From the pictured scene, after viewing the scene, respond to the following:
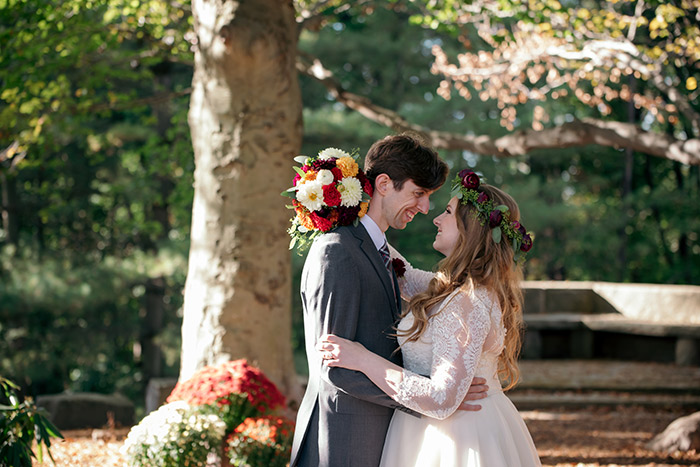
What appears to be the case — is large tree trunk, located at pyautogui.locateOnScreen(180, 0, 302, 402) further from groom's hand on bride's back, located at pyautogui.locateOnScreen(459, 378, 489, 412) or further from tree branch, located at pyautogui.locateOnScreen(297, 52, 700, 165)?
groom's hand on bride's back, located at pyautogui.locateOnScreen(459, 378, 489, 412)

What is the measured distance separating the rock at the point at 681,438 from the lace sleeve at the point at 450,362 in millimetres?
4172

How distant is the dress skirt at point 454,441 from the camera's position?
2779 millimetres

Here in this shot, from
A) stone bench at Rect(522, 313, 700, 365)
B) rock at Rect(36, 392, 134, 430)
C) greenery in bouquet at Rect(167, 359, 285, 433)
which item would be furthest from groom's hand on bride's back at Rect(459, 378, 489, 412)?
stone bench at Rect(522, 313, 700, 365)

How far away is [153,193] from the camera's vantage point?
608 inches

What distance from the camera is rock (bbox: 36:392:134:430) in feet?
25.1

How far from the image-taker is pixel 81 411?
7.77 meters

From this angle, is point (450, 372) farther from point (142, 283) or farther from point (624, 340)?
point (142, 283)

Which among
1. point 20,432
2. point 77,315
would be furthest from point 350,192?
point 77,315

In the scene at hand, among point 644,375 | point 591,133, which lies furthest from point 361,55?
point 591,133

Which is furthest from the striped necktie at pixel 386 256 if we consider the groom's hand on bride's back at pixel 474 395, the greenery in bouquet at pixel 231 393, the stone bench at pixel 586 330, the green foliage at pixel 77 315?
the green foliage at pixel 77 315

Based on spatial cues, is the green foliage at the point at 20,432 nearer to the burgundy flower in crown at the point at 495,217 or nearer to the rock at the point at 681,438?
the burgundy flower in crown at the point at 495,217

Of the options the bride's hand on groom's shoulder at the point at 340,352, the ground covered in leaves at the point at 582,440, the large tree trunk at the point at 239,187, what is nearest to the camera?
the bride's hand on groom's shoulder at the point at 340,352

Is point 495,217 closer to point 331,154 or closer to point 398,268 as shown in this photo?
point 398,268

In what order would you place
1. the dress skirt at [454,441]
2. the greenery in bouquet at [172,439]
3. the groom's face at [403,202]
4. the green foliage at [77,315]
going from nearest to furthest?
the dress skirt at [454,441], the groom's face at [403,202], the greenery in bouquet at [172,439], the green foliage at [77,315]
